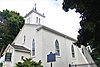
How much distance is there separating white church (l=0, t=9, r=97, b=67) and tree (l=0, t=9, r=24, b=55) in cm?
860

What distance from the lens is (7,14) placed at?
38656 mm

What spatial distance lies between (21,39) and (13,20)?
11857mm

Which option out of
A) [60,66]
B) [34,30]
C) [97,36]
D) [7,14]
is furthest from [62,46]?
[7,14]

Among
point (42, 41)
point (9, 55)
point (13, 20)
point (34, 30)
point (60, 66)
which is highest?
point (13, 20)

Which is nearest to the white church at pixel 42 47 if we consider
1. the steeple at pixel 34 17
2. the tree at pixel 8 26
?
the steeple at pixel 34 17

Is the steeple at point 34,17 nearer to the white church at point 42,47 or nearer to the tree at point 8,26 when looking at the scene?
the white church at point 42,47

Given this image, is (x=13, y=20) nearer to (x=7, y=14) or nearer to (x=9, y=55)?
(x=7, y=14)

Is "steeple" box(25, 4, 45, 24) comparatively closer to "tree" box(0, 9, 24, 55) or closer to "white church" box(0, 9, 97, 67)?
"white church" box(0, 9, 97, 67)

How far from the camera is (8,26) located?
3541 cm

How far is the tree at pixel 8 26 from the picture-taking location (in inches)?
1321

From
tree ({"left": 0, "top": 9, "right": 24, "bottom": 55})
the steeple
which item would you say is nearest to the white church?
the steeple

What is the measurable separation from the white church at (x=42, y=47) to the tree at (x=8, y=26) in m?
8.60

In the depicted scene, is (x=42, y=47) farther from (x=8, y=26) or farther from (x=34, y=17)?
(x=8, y=26)

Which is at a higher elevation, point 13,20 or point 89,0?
point 13,20
